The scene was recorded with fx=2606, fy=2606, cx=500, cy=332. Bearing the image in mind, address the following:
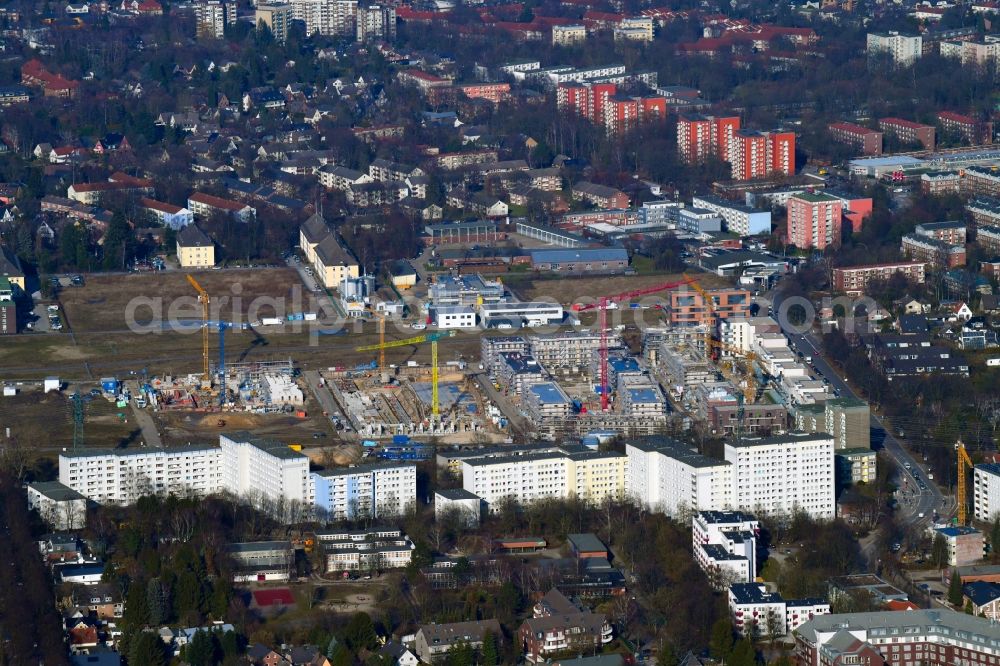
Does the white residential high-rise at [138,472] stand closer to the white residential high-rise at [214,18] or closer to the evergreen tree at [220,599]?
the evergreen tree at [220,599]

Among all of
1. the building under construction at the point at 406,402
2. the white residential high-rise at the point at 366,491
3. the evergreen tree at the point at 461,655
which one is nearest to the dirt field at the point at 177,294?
the building under construction at the point at 406,402

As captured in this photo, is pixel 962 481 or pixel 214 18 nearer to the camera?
pixel 962 481

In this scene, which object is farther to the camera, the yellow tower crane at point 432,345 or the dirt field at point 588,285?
the dirt field at point 588,285

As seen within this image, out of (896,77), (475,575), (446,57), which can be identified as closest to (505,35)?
(446,57)

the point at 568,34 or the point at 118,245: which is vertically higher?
the point at 568,34

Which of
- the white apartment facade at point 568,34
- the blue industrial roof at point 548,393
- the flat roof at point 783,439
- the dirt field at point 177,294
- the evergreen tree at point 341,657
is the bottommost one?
the dirt field at point 177,294

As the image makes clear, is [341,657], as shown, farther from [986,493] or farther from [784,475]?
[986,493]

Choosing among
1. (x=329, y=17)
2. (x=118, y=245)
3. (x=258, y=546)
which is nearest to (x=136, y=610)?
(x=258, y=546)

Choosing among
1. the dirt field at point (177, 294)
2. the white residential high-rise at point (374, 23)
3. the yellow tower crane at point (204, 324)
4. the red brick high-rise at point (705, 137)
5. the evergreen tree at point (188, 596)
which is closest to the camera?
the evergreen tree at point (188, 596)
